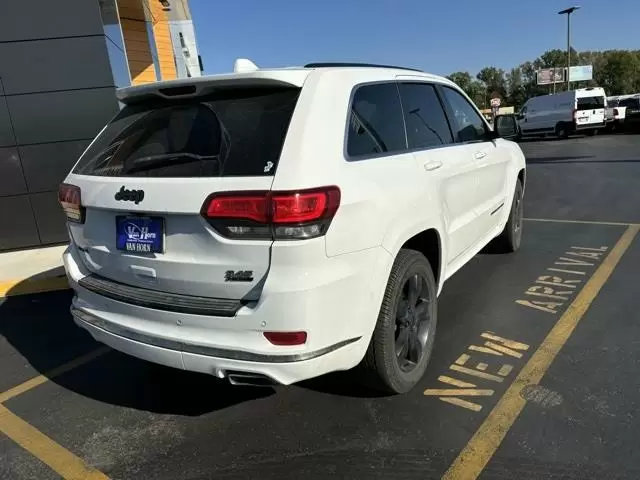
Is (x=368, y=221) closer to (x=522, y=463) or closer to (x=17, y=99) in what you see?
(x=522, y=463)

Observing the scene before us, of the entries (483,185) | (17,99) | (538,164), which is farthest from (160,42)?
(483,185)

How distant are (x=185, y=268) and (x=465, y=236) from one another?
7.29 ft

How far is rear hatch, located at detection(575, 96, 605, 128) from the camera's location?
981 inches

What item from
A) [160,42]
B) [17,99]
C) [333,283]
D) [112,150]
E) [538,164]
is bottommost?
[538,164]

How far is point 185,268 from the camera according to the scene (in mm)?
2467

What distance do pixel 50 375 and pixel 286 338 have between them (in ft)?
7.57

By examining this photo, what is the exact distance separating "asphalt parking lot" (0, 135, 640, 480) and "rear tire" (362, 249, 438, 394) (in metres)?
0.16

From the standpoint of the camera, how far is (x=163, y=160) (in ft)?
8.64

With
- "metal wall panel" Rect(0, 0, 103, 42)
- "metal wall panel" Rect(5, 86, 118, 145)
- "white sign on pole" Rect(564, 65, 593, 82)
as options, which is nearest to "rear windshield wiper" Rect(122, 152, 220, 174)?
"metal wall panel" Rect(5, 86, 118, 145)

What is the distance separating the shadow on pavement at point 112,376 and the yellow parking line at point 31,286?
860mm

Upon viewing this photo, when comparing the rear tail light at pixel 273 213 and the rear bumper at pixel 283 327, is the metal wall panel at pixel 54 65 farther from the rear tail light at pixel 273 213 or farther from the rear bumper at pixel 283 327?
the rear tail light at pixel 273 213

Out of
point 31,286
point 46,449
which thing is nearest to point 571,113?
point 31,286

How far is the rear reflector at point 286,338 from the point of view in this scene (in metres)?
2.32

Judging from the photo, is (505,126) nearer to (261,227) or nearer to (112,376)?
(261,227)
